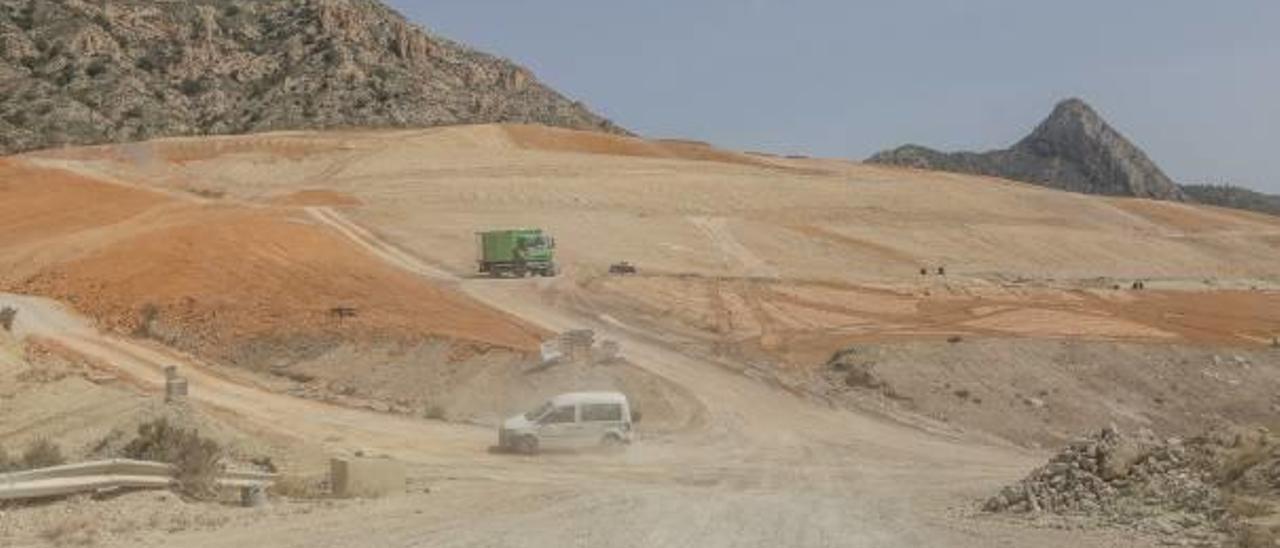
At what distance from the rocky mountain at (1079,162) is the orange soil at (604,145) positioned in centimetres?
5988

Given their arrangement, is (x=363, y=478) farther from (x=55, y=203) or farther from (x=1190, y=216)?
(x=1190, y=216)

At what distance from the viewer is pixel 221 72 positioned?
135750 millimetres

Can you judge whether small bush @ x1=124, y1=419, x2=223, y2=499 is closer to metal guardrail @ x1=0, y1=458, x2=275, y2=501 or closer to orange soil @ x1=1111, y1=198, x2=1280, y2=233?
metal guardrail @ x1=0, y1=458, x2=275, y2=501

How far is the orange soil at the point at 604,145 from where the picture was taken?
124562 millimetres

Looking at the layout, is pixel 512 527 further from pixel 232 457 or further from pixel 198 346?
pixel 198 346

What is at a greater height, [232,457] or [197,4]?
[197,4]

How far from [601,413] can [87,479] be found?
63.0 feet

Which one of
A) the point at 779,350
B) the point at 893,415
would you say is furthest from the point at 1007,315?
the point at 893,415

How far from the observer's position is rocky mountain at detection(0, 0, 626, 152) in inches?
4843

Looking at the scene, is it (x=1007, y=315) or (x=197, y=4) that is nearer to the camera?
(x=1007, y=315)

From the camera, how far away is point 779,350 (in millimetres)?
53938

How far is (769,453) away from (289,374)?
798 inches

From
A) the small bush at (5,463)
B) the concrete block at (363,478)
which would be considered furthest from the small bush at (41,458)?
the concrete block at (363,478)

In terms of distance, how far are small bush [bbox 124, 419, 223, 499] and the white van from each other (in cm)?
1193
